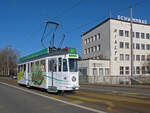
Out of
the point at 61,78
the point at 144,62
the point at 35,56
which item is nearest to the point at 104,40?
the point at 144,62

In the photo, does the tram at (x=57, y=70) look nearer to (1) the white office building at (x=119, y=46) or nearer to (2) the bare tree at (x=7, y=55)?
(1) the white office building at (x=119, y=46)

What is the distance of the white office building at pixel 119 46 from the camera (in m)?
44.7

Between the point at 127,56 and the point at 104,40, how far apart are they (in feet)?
22.3

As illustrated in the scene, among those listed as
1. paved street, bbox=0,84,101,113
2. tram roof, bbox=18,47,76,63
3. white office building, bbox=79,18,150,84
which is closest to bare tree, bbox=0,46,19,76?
white office building, bbox=79,18,150,84

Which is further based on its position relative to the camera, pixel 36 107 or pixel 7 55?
pixel 7 55

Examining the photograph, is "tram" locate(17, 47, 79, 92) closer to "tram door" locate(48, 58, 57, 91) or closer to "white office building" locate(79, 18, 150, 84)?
"tram door" locate(48, 58, 57, 91)

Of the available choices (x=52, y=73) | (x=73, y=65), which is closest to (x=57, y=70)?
(x=52, y=73)

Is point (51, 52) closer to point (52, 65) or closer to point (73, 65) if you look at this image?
point (52, 65)

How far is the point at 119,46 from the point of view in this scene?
46062 millimetres

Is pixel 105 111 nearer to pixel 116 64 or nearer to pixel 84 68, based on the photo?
pixel 84 68

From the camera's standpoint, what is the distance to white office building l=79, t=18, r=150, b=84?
147ft

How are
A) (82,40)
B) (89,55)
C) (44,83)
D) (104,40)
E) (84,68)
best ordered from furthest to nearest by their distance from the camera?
(82,40) < (89,55) < (104,40) < (84,68) < (44,83)

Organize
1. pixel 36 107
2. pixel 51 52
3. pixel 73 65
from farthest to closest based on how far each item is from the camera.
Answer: pixel 51 52
pixel 73 65
pixel 36 107

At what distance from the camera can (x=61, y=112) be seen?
8.19m
